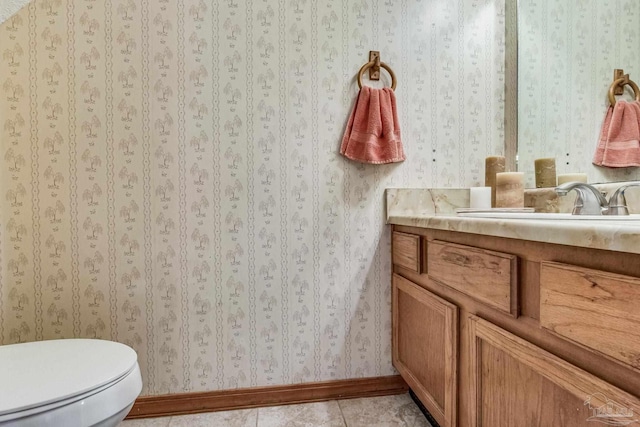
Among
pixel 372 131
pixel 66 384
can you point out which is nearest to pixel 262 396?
pixel 66 384

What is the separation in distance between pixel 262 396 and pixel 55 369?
83 cm

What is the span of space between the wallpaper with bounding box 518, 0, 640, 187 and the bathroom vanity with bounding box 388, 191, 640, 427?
69 centimetres

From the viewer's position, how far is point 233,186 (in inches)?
59.1

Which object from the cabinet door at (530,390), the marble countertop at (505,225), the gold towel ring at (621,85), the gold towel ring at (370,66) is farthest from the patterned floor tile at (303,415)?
the gold towel ring at (621,85)

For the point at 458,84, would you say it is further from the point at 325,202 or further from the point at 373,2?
the point at 325,202

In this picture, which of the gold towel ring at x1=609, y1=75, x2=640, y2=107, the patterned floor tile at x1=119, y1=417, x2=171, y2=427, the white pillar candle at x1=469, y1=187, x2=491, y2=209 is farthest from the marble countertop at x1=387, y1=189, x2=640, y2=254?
the patterned floor tile at x1=119, y1=417, x2=171, y2=427

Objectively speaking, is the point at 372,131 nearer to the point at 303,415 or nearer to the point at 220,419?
the point at 303,415

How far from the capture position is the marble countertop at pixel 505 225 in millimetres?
540

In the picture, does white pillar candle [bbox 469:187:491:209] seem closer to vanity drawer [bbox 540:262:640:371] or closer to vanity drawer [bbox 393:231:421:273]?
vanity drawer [bbox 393:231:421:273]

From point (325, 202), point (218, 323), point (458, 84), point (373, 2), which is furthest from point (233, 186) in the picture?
point (458, 84)

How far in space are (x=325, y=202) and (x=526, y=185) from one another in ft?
2.93

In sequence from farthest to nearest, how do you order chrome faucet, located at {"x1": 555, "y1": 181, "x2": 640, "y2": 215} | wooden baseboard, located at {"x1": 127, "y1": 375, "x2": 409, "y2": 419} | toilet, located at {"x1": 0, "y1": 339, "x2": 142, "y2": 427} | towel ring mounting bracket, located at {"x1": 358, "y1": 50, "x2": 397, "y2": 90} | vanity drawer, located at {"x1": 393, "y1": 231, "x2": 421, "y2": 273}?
towel ring mounting bracket, located at {"x1": 358, "y1": 50, "x2": 397, "y2": 90}, wooden baseboard, located at {"x1": 127, "y1": 375, "x2": 409, "y2": 419}, vanity drawer, located at {"x1": 393, "y1": 231, "x2": 421, "y2": 273}, chrome faucet, located at {"x1": 555, "y1": 181, "x2": 640, "y2": 215}, toilet, located at {"x1": 0, "y1": 339, "x2": 142, "y2": 427}

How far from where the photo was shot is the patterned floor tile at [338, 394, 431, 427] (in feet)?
4.55

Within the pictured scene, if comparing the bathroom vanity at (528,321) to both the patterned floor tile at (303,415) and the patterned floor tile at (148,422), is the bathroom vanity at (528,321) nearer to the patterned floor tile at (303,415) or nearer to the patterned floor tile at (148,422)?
the patterned floor tile at (303,415)
